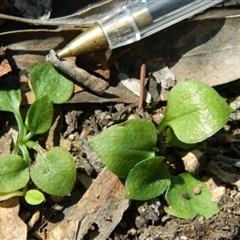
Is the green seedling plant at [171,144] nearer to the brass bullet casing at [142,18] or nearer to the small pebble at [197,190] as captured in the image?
the small pebble at [197,190]

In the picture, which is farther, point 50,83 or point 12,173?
point 50,83

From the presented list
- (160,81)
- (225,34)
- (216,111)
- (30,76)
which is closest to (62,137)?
(30,76)

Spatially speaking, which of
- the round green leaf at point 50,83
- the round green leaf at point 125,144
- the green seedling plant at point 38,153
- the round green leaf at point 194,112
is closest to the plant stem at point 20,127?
the green seedling plant at point 38,153

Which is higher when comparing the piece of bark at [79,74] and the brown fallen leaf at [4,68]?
the brown fallen leaf at [4,68]

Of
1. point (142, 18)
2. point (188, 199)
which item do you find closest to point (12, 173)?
point (188, 199)

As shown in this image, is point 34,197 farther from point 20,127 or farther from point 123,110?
point 123,110

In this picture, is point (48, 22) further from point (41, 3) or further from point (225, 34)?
point (225, 34)
